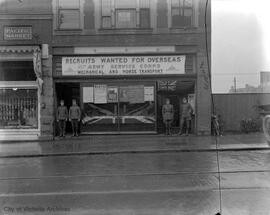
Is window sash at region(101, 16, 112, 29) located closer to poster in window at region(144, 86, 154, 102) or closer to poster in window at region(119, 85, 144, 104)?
poster in window at region(119, 85, 144, 104)

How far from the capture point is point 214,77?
2.95m

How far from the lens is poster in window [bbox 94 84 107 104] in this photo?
1008 centimetres

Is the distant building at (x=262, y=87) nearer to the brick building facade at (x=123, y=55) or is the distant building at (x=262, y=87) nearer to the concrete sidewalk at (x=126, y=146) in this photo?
the brick building facade at (x=123, y=55)

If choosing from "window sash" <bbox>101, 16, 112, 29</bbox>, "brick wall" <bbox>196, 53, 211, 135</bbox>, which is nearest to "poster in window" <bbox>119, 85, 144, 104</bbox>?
"brick wall" <bbox>196, 53, 211, 135</bbox>

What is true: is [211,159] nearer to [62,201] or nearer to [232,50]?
[62,201]

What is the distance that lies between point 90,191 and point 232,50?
12.9 feet

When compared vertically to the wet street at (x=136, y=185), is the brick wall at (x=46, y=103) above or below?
above

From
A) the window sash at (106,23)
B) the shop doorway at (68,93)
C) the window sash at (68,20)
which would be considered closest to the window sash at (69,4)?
the window sash at (68,20)

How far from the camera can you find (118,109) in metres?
9.12

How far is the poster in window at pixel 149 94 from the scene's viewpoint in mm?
10759

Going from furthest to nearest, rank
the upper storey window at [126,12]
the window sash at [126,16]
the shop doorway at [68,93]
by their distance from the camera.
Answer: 1. the shop doorway at [68,93]
2. the window sash at [126,16]
3. the upper storey window at [126,12]

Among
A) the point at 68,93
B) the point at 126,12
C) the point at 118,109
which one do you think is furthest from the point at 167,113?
the point at 126,12

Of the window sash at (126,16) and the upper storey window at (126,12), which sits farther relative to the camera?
the window sash at (126,16)

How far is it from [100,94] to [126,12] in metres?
6.77
